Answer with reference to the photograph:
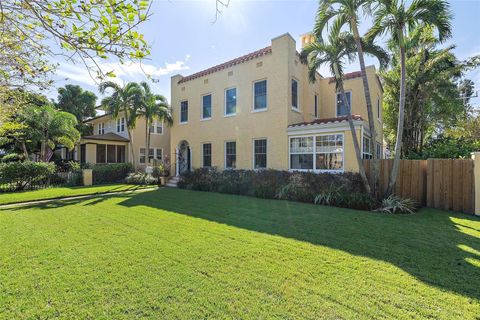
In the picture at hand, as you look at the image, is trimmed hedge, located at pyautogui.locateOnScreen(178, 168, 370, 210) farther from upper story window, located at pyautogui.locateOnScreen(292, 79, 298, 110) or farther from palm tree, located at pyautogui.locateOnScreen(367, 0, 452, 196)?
upper story window, located at pyautogui.locateOnScreen(292, 79, 298, 110)

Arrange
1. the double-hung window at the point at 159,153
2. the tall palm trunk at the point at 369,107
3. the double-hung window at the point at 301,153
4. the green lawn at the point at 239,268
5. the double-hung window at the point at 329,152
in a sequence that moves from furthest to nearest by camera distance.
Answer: the double-hung window at the point at 159,153
the double-hung window at the point at 301,153
the double-hung window at the point at 329,152
the tall palm trunk at the point at 369,107
the green lawn at the point at 239,268

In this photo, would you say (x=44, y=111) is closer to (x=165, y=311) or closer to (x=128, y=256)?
(x=128, y=256)

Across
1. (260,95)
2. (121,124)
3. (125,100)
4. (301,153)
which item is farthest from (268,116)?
(121,124)

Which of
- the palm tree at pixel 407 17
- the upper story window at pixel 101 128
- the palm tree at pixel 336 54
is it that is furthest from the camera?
the upper story window at pixel 101 128

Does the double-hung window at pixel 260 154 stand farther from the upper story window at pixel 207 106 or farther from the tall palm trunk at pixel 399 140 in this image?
the tall palm trunk at pixel 399 140

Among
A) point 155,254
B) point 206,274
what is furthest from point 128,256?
point 206,274

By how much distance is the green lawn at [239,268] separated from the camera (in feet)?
9.57

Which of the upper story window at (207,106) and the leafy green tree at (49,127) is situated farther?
the leafy green tree at (49,127)

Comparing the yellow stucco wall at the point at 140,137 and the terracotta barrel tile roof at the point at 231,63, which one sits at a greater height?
the terracotta barrel tile roof at the point at 231,63

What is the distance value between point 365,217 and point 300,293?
5436 millimetres

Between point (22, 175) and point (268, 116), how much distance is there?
15160mm

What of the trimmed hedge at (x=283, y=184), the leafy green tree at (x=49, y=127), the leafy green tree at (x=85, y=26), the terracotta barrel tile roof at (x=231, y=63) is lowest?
the trimmed hedge at (x=283, y=184)

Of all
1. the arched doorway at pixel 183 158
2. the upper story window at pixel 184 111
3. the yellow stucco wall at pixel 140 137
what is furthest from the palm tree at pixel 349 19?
the yellow stucco wall at pixel 140 137

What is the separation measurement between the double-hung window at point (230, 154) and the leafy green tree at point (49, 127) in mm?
12459
